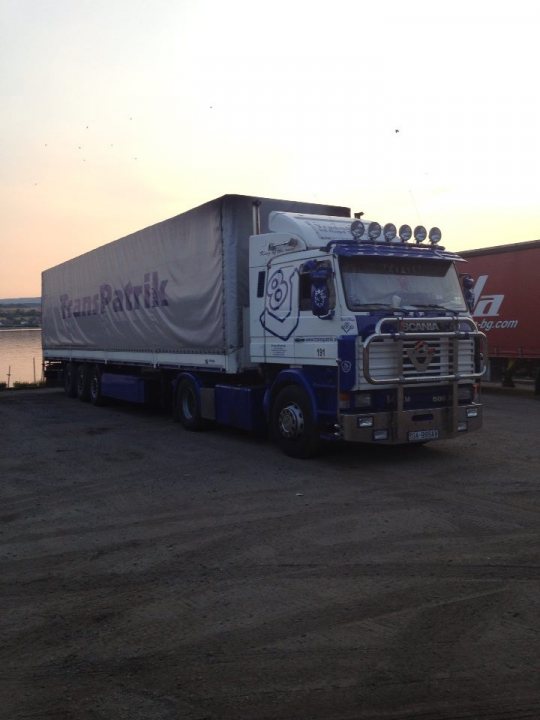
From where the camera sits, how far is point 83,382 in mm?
20109

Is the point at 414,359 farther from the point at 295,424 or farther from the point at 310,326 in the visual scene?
the point at 295,424

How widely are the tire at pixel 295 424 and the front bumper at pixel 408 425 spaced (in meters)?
0.77

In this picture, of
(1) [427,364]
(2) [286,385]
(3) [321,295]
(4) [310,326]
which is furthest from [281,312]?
(1) [427,364]

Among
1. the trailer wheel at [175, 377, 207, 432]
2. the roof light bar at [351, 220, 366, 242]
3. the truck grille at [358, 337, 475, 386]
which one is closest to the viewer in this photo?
the truck grille at [358, 337, 475, 386]

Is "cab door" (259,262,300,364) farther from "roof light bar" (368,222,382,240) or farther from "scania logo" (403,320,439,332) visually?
"scania logo" (403,320,439,332)

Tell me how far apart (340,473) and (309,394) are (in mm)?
1210

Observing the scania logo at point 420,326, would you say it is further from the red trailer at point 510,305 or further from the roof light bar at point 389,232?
the red trailer at point 510,305

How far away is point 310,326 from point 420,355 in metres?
1.56

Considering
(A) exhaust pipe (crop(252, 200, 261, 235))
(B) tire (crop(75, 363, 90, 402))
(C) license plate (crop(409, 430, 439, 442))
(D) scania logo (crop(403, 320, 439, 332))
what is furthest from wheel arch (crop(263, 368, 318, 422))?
(B) tire (crop(75, 363, 90, 402))

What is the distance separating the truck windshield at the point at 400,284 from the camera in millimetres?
9594

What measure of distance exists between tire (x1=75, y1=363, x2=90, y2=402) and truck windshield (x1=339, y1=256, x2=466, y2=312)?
39.4 ft

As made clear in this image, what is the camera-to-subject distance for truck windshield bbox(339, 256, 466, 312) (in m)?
9.59

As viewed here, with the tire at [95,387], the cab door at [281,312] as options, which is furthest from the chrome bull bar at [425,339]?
the tire at [95,387]

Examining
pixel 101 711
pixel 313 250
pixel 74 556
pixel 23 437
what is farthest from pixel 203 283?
pixel 101 711
